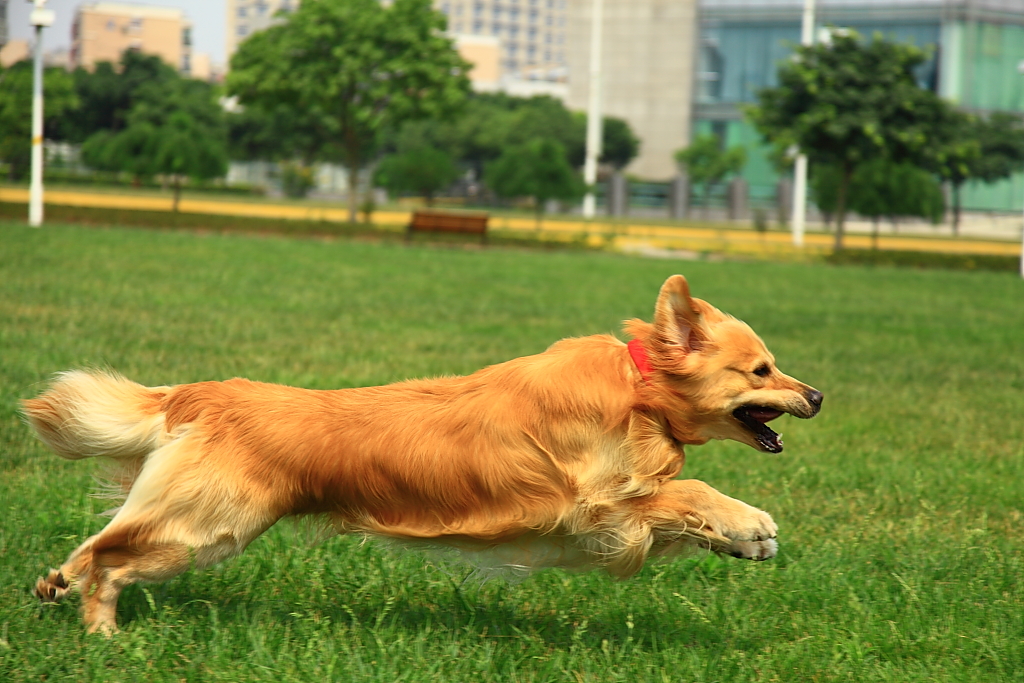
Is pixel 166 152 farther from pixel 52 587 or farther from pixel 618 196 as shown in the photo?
pixel 618 196

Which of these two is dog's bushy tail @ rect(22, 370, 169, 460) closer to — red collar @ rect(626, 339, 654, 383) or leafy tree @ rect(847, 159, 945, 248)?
red collar @ rect(626, 339, 654, 383)

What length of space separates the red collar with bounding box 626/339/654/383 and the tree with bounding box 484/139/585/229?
33.5 meters

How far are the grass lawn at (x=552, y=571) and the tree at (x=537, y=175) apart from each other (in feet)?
78.6

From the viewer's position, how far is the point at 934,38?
66938 mm

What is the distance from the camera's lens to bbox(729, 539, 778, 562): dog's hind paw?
3875 mm

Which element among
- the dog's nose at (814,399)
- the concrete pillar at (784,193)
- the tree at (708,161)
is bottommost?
the dog's nose at (814,399)

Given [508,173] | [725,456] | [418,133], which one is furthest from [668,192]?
[725,456]

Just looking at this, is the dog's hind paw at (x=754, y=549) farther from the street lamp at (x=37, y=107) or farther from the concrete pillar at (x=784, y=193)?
the concrete pillar at (x=784, y=193)

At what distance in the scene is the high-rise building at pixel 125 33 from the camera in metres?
53.2

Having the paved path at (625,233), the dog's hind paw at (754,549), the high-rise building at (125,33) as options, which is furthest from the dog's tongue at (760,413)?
the high-rise building at (125,33)

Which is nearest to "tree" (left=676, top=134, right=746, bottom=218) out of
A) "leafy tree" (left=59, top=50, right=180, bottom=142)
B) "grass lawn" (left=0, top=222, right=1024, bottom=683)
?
"leafy tree" (left=59, top=50, right=180, bottom=142)

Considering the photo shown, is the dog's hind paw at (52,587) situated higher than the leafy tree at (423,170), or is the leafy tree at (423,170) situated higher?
the leafy tree at (423,170)

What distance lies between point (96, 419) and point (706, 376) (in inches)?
94.9

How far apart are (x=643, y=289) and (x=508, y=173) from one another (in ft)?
67.5
